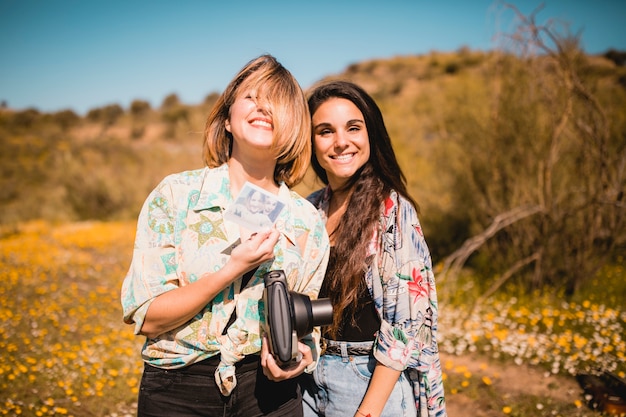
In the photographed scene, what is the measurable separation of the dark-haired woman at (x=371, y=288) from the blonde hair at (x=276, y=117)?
26 centimetres

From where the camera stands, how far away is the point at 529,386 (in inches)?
136

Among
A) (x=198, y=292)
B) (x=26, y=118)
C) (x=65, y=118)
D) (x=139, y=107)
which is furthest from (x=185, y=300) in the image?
(x=139, y=107)

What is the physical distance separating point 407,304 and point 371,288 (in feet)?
0.59

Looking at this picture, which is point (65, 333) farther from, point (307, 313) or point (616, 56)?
point (616, 56)

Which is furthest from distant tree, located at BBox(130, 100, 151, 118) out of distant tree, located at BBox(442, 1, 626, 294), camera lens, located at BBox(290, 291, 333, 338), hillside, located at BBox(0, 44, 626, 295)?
camera lens, located at BBox(290, 291, 333, 338)

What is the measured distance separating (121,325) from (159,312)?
451cm

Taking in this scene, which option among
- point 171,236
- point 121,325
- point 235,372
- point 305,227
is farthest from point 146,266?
point 121,325

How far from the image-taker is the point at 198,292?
1.24 meters

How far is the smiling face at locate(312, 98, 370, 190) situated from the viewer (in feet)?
6.10

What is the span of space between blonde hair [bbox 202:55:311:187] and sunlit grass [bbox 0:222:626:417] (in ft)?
8.81

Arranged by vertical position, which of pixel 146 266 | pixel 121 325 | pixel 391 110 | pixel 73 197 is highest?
pixel 391 110

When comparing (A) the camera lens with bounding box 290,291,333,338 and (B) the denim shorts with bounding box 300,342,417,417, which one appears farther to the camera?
(B) the denim shorts with bounding box 300,342,417,417

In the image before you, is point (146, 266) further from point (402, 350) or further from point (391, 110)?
point (391, 110)

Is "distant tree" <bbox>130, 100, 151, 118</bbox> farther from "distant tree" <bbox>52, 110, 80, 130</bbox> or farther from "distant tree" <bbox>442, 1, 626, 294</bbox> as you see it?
"distant tree" <bbox>442, 1, 626, 294</bbox>
